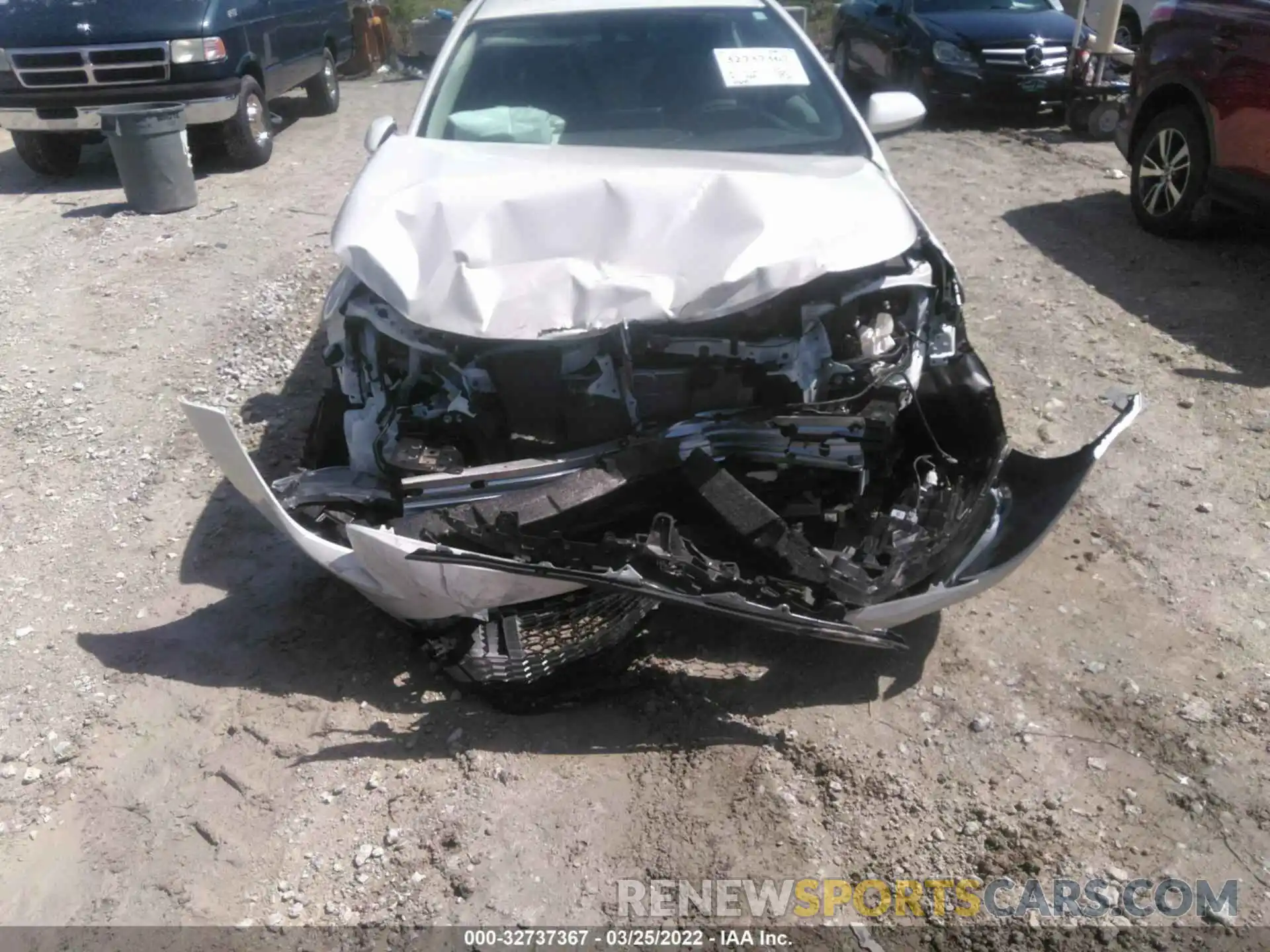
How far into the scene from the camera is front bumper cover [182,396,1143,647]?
8.20ft

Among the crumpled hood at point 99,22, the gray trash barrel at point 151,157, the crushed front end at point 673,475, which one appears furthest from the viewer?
the crumpled hood at point 99,22

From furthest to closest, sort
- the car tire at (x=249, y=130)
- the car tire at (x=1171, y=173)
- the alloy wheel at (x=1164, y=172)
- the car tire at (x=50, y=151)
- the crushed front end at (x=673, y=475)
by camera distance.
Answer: the car tire at (x=50, y=151), the car tire at (x=249, y=130), the alloy wheel at (x=1164, y=172), the car tire at (x=1171, y=173), the crushed front end at (x=673, y=475)

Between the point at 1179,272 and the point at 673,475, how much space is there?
4.59m

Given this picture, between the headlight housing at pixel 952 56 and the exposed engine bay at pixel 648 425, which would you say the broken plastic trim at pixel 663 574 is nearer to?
the exposed engine bay at pixel 648 425

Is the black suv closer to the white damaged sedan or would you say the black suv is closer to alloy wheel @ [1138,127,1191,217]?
the white damaged sedan

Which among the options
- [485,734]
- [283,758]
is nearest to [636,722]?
[485,734]

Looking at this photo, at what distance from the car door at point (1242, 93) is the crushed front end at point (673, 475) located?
11.4 feet

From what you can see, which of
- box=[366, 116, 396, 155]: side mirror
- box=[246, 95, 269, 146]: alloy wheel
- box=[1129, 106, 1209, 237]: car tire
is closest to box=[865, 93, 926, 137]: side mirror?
box=[366, 116, 396, 155]: side mirror

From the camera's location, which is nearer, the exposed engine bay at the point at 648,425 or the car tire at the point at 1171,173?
the exposed engine bay at the point at 648,425

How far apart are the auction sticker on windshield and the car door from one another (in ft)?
9.93

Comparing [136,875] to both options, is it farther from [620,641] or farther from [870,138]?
[870,138]

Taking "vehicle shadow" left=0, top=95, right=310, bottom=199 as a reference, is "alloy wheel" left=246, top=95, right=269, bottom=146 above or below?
above


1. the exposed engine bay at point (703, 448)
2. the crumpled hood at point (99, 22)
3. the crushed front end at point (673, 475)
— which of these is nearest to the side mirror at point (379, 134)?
the crushed front end at point (673, 475)

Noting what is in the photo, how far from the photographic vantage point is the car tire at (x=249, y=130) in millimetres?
8477
